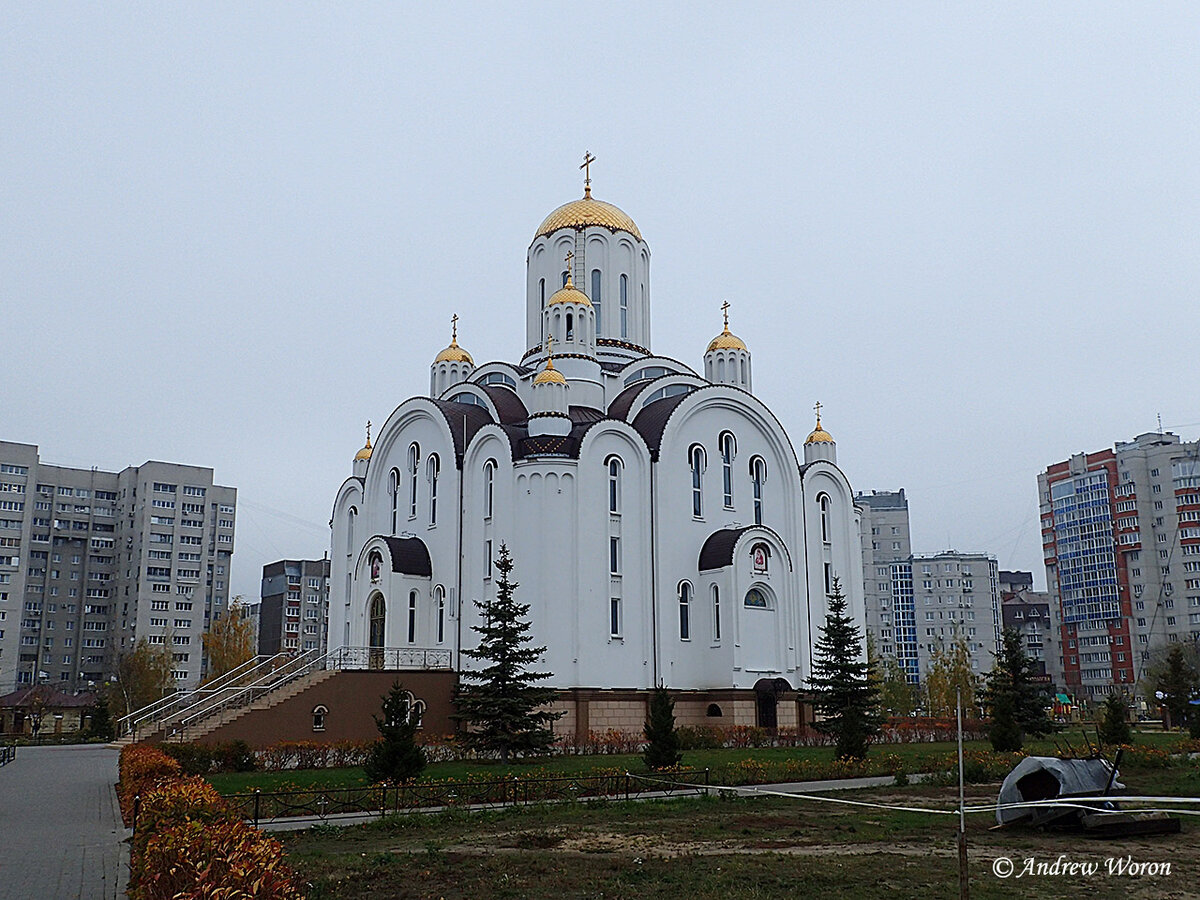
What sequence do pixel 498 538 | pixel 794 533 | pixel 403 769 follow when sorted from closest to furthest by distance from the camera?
pixel 403 769 → pixel 498 538 → pixel 794 533

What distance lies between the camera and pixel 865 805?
15125 millimetres

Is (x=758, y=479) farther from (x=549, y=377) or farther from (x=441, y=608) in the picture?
(x=441, y=608)

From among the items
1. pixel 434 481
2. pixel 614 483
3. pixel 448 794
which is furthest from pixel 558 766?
pixel 434 481

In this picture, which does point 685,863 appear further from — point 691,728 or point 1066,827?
point 691,728

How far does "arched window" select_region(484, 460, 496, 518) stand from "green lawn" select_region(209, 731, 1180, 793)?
8829mm

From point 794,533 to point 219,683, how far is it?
18.6 meters

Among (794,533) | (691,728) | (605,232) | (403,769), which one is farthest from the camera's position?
(605,232)

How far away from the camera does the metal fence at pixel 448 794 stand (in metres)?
15.2

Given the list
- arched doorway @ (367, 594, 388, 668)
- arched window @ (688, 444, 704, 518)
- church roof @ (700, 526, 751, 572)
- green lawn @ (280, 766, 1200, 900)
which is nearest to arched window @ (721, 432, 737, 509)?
arched window @ (688, 444, 704, 518)

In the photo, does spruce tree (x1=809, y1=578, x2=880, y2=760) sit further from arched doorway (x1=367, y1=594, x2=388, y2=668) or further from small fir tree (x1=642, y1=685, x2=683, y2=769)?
arched doorway (x1=367, y1=594, x2=388, y2=668)

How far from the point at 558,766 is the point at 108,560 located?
204ft

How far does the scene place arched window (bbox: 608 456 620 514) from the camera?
3134cm

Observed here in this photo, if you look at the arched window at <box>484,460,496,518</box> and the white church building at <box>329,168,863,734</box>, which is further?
the arched window at <box>484,460,496,518</box>

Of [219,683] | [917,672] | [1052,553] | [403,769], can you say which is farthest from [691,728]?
[917,672]
